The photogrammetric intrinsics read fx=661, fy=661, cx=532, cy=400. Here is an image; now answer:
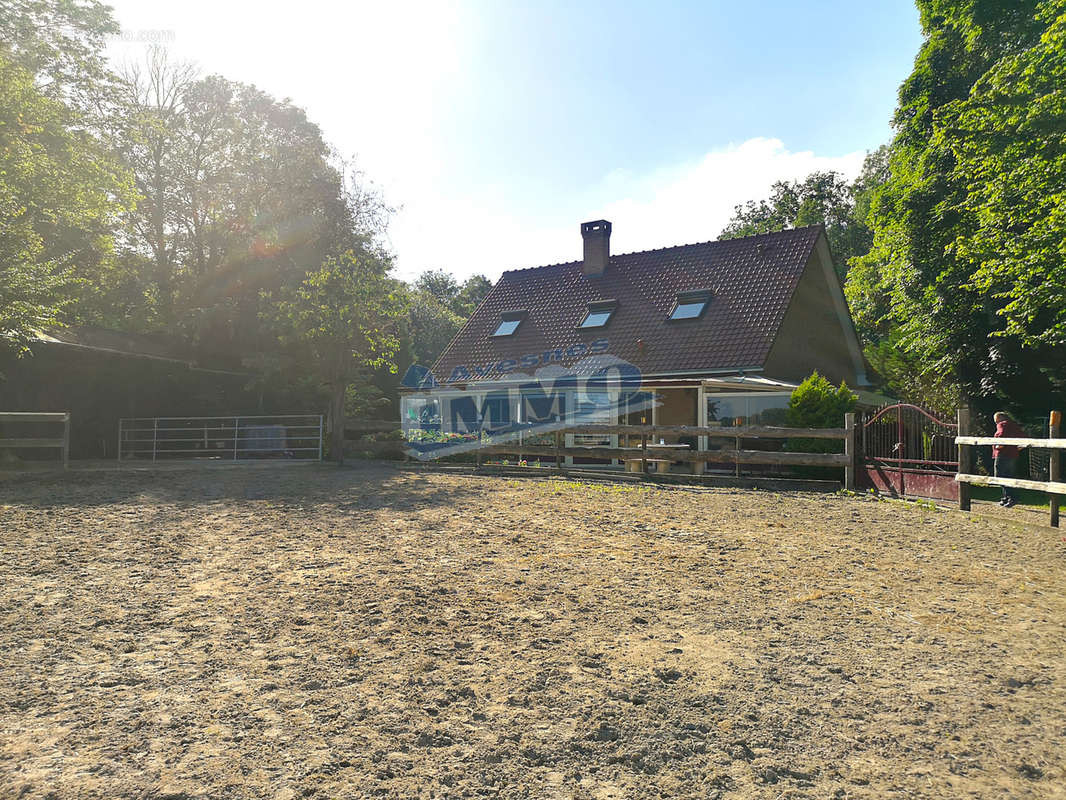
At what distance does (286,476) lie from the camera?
13219 millimetres

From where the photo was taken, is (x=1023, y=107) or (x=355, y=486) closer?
(x=355, y=486)

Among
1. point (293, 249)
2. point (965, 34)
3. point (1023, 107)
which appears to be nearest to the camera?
point (1023, 107)

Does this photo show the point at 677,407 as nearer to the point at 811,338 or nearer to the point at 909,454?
the point at 811,338

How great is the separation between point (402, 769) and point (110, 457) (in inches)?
781

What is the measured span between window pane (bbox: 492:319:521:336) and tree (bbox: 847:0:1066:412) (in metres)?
12.5

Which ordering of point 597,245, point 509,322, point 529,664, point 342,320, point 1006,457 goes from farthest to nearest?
point 509,322
point 597,245
point 342,320
point 1006,457
point 529,664

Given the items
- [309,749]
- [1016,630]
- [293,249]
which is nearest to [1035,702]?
[1016,630]

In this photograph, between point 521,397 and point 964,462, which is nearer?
point 964,462

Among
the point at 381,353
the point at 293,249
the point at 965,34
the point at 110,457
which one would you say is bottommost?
the point at 110,457

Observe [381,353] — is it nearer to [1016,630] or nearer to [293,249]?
[293,249]

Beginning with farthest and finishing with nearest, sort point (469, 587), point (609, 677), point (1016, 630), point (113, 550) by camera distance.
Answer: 1. point (113, 550)
2. point (469, 587)
3. point (1016, 630)
4. point (609, 677)

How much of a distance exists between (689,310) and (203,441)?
14.9 meters

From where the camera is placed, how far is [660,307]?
2111cm

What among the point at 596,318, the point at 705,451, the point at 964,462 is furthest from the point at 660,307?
the point at 964,462
